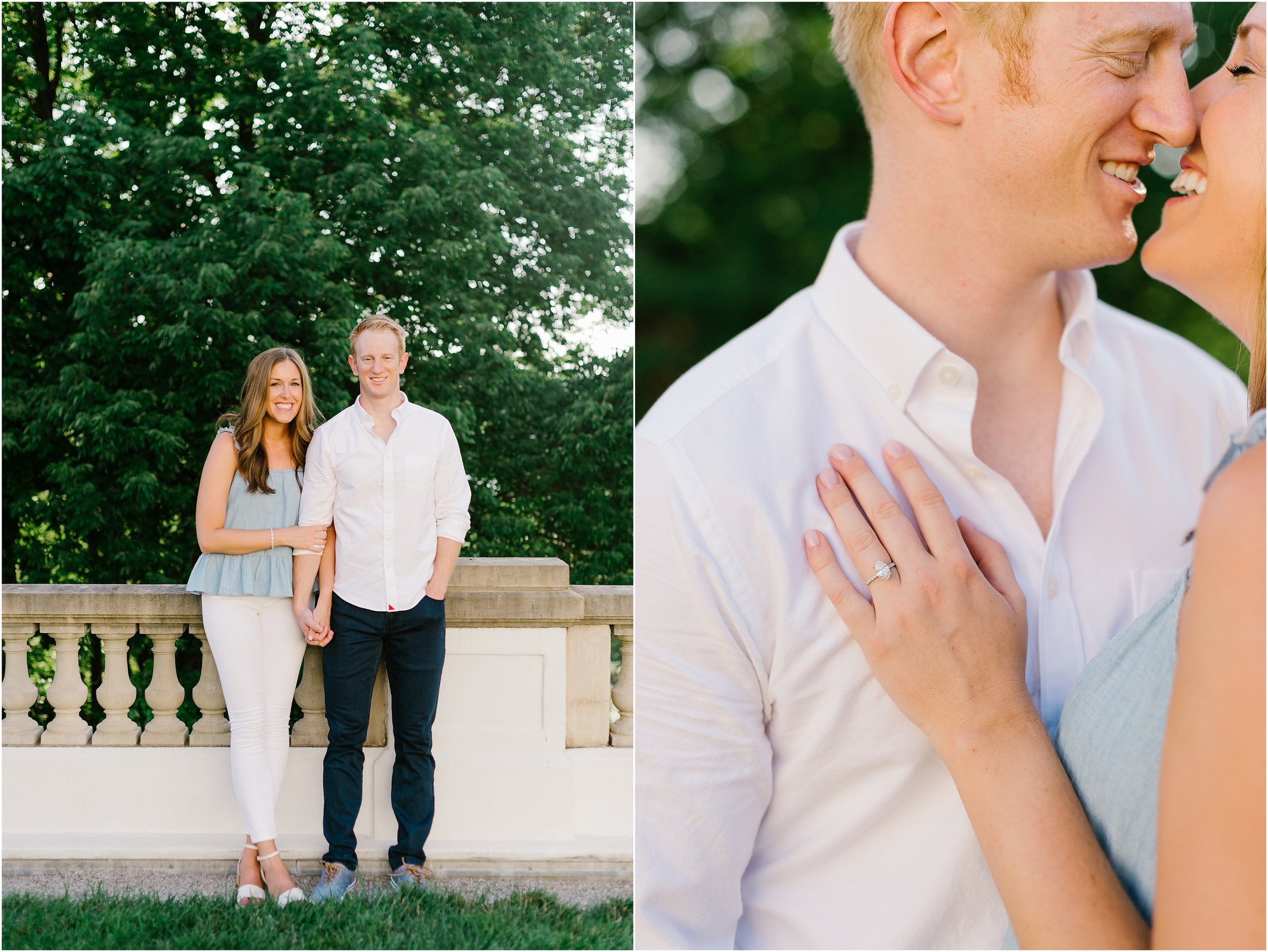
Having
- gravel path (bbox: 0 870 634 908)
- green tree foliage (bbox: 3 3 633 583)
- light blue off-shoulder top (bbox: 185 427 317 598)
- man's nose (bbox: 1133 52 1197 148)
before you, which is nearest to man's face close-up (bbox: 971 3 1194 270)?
man's nose (bbox: 1133 52 1197 148)

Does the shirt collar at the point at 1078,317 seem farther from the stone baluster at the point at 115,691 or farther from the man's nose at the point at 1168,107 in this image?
the stone baluster at the point at 115,691

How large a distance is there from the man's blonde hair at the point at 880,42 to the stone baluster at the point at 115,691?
240cm

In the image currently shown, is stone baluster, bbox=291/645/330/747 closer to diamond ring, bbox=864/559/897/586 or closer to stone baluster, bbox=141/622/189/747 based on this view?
stone baluster, bbox=141/622/189/747

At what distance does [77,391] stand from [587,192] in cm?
152

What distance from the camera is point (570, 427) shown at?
285 cm

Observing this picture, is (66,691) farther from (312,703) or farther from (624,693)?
(624,693)

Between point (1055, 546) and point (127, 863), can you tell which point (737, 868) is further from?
point (127, 863)

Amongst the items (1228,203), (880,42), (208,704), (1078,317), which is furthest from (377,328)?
(1228,203)

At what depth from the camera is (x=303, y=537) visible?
261 centimetres

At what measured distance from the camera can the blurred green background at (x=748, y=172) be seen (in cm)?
466

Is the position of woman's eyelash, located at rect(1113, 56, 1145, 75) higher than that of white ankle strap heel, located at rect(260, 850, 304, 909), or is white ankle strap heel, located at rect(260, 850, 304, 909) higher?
woman's eyelash, located at rect(1113, 56, 1145, 75)

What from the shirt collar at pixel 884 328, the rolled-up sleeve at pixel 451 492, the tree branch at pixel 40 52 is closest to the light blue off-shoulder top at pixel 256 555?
the rolled-up sleeve at pixel 451 492

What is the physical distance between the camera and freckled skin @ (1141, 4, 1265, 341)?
163cm

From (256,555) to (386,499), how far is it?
1.24 ft
